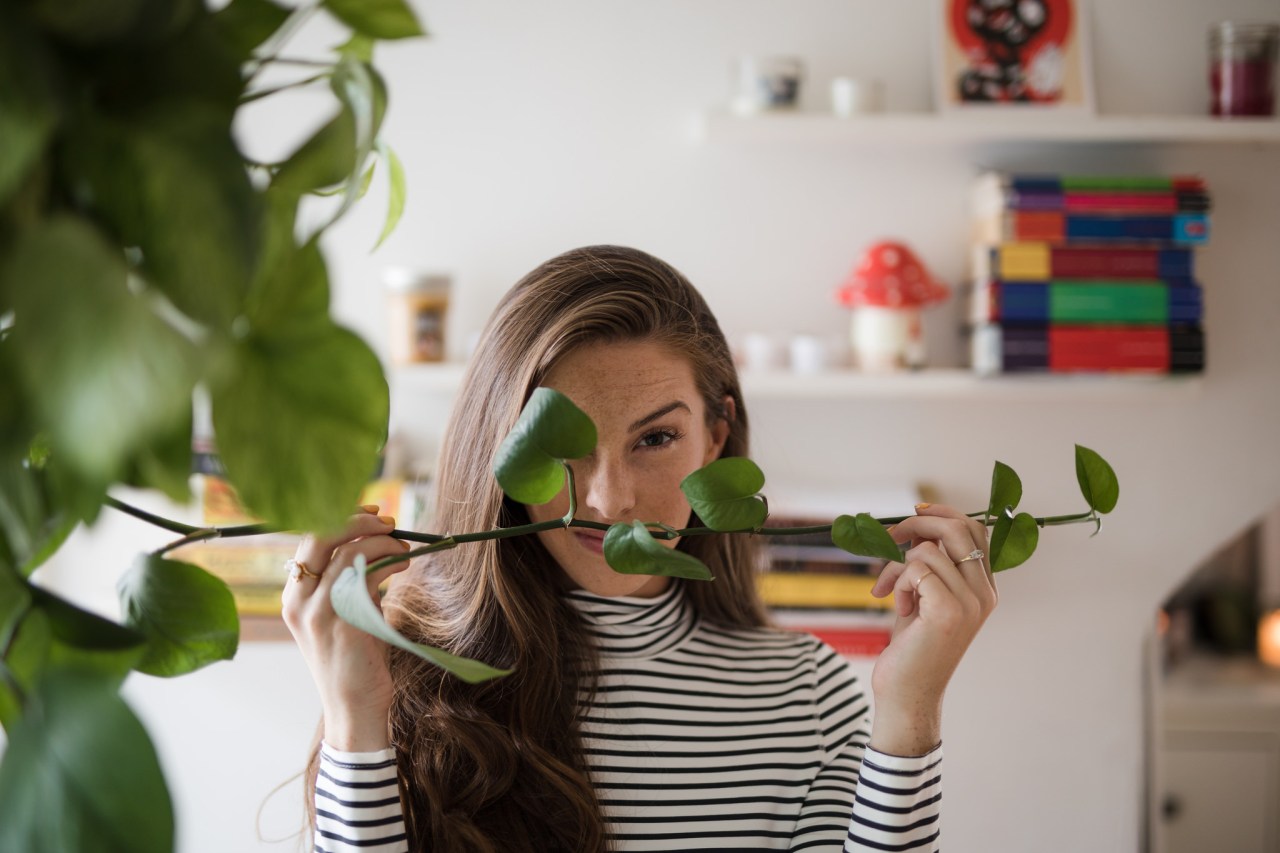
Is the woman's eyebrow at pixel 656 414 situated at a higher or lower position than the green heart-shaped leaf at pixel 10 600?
lower

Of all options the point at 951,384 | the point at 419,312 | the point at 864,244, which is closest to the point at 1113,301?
the point at 951,384

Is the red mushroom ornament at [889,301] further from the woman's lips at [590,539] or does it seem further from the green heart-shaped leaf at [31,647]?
the green heart-shaped leaf at [31,647]

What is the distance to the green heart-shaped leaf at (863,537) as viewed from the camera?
508mm

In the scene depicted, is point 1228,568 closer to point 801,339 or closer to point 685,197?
point 801,339

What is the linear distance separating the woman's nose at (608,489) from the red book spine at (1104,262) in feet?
4.38

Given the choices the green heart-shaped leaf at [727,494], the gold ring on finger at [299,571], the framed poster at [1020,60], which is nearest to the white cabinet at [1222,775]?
the framed poster at [1020,60]

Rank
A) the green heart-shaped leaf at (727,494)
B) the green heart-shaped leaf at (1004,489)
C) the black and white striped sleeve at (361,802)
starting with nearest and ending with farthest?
the green heart-shaped leaf at (727,494)
the green heart-shaped leaf at (1004,489)
the black and white striped sleeve at (361,802)

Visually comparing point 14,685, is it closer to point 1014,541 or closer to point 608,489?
point 1014,541

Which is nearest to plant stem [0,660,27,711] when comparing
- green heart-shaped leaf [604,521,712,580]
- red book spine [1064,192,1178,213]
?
green heart-shaped leaf [604,521,712,580]

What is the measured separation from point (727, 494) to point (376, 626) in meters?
0.23

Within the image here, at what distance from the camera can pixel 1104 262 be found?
201cm

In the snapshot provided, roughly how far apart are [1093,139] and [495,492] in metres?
1.49

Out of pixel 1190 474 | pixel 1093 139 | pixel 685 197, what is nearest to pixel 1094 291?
pixel 1093 139

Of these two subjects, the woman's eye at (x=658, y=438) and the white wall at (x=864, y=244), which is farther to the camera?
the white wall at (x=864, y=244)
